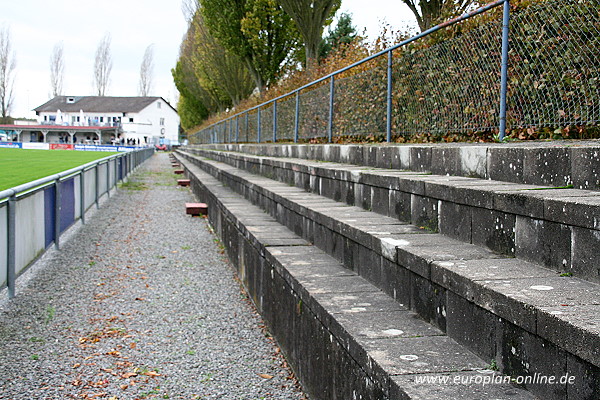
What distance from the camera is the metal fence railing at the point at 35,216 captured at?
6.02m

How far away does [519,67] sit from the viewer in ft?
16.3

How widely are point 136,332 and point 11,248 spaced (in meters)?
1.76

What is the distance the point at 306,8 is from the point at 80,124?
8570 cm

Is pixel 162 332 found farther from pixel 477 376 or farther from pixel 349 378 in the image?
pixel 477 376

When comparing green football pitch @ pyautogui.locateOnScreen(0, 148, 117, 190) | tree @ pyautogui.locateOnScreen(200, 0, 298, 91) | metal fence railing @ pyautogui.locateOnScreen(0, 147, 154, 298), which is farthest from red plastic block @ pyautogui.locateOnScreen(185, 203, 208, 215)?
tree @ pyautogui.locateOnScreen(200, 0, 298, 91)

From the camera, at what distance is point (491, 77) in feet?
17.7

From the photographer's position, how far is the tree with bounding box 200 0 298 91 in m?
27.6

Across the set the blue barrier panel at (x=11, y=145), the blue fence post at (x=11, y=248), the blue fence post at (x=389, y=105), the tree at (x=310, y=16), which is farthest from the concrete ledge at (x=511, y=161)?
the blue barrier panel at (x=11, y=145)

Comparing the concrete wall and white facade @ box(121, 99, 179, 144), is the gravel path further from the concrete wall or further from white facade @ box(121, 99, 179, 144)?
white facade @ box(121, 99, 179, 144)

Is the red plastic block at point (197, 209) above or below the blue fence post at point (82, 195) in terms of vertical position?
below

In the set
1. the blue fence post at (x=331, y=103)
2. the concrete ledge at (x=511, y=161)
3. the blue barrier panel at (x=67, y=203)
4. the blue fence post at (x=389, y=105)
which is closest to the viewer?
the concrete ledge at (x=511, y=161)

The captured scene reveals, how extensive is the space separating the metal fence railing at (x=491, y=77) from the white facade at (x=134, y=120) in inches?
3650

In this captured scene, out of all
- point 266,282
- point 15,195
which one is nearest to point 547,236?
point 266,282

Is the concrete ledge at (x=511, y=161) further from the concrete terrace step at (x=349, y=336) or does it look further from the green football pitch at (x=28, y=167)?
the green football pitch at (x=28, y=167)
